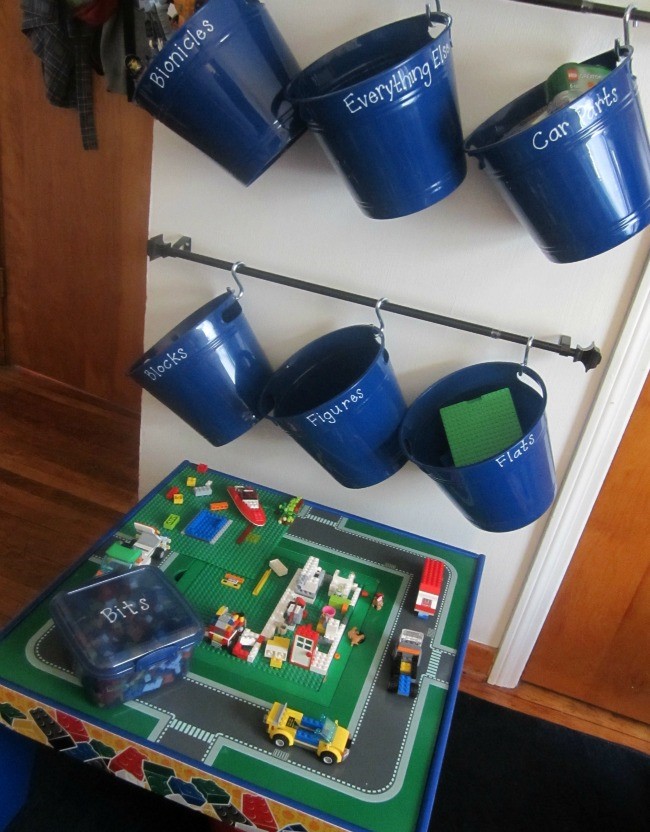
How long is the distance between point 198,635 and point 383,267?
620mm

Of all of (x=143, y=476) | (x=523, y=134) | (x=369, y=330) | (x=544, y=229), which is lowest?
(x=143, y=476)

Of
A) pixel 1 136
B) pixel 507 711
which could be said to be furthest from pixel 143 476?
pixel 1 136

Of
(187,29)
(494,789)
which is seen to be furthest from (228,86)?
(494,789)

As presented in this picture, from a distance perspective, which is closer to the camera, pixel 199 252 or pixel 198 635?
pixel 198 635

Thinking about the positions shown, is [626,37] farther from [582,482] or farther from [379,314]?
[582,482]

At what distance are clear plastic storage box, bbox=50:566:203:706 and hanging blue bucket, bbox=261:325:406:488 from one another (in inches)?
12.0

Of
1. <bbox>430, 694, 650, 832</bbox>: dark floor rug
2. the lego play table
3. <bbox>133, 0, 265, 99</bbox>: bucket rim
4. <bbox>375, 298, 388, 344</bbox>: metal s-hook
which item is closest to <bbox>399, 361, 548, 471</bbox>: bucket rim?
<bbox>375, 298, 388, 344</bbox>: metal s-hook

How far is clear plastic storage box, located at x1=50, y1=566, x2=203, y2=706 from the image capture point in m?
0.87

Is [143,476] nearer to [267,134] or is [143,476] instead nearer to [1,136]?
[267,134]

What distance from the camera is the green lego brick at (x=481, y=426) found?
1.05 meters

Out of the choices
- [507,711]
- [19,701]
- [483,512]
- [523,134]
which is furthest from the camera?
[507,711]

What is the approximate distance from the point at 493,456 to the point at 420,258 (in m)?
0.34

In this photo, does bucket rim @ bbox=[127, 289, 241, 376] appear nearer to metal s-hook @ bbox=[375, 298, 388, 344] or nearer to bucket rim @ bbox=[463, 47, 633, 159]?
metal s-hook @ bbox=[375, 298, 388, 344]

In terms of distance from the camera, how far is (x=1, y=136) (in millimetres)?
2074
